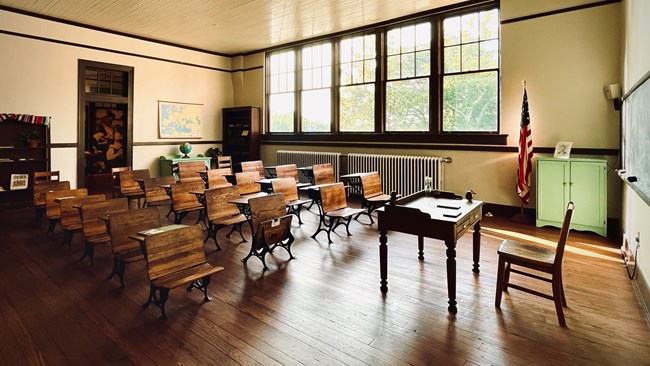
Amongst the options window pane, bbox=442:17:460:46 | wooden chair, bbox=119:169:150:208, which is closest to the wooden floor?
wooden chair, bbox=119:169:150:208

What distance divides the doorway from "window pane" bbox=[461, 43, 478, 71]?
7159 mm

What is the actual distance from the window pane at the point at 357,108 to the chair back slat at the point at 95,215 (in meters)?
5.14

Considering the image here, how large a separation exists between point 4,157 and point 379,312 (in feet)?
24.4

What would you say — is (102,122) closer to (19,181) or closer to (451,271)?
(19,181)

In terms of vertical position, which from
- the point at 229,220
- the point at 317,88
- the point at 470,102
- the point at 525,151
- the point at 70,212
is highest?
the point at 317,88

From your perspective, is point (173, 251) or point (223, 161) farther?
point (223, 161)

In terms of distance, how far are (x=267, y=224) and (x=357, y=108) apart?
4865 mm

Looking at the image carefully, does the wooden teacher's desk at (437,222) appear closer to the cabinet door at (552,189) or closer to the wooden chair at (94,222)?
the cabinet door at (552,189)

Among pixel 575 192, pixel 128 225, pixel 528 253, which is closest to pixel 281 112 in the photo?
pixel 128 225

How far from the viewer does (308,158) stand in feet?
28.6

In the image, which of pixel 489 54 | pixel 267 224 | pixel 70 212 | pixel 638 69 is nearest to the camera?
pixel 638 69

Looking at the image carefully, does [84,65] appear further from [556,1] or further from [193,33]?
[556,1]

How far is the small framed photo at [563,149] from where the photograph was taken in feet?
17.6

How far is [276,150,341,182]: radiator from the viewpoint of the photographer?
8.14 m
